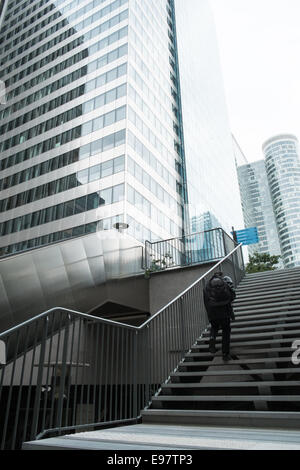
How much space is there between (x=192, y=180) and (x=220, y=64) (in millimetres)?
51111

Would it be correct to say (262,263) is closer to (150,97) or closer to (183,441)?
(150,97)

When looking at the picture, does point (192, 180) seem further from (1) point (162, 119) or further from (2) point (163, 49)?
(2) point (163, 49)

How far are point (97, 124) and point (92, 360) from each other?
3242 centimetres

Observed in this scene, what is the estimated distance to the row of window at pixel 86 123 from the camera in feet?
108

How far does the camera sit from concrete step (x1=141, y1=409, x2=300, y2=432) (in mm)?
3959

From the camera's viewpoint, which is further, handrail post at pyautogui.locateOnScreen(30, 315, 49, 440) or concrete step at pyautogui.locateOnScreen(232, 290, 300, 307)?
concrete step at pyautogui.locateOnScreen(232, 290, 300, 307)

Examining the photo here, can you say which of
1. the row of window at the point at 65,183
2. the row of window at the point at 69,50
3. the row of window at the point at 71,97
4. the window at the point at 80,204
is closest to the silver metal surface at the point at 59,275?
the row of window at the point at 65,183

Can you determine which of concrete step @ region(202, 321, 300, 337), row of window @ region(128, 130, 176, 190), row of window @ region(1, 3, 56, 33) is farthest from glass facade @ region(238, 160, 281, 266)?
concrete step @ region(202, 321, 300, 337)

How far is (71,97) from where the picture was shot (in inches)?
1526

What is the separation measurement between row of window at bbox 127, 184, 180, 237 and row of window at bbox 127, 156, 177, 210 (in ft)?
5.27

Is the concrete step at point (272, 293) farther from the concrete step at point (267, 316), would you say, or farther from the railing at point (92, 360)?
the railing at point (92, 360)

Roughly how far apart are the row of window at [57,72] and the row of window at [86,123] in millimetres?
4276

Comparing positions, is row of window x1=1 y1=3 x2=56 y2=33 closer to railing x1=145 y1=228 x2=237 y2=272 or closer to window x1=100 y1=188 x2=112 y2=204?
window x1=100 y1=188 x2=112 y2=204
